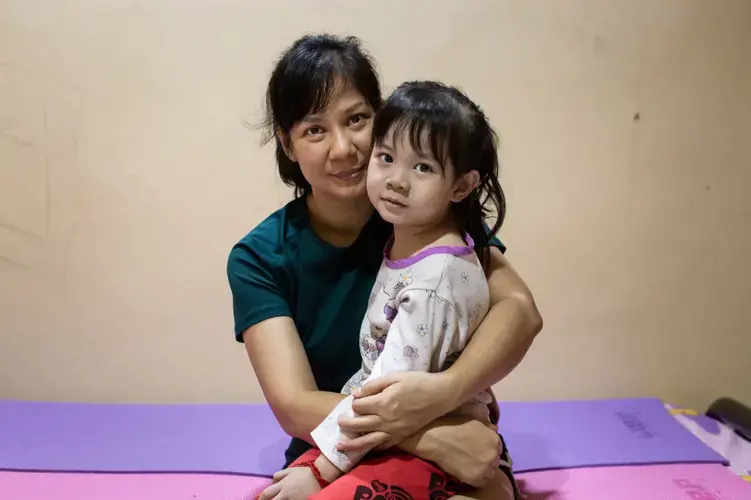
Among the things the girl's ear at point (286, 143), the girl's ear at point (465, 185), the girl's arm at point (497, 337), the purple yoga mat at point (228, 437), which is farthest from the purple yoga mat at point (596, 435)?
the girl's ear at point (286, 143)

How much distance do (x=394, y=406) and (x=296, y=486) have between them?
0.23 metres

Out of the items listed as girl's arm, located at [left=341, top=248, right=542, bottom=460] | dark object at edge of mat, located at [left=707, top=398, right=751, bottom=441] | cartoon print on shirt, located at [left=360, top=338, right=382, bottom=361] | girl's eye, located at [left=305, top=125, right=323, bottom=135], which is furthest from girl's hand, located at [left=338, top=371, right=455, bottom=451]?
dark object at edge of mat, located at [left=707, top=398, right=751, bottom=441]

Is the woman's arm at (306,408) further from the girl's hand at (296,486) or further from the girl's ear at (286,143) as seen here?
the girl's ear at (286,143)

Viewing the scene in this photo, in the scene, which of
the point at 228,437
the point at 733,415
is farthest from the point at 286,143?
the point at 733,415

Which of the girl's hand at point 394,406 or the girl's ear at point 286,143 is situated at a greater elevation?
the girl's ear at point 286,143

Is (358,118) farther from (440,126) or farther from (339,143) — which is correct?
(440,126)

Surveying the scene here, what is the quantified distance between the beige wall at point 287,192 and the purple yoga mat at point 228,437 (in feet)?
0.82

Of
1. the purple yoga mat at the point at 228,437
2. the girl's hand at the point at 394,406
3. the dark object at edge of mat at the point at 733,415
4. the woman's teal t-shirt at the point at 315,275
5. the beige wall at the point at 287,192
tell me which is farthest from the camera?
the beige wall at the point at 287,192

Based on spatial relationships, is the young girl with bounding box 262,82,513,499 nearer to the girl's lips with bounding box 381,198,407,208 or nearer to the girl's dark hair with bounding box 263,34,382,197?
the girl's lips with bounding box 381,198,407,208

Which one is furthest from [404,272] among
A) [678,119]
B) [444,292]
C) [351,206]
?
[678,119]

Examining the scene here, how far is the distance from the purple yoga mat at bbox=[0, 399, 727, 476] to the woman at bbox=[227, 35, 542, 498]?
38 cm

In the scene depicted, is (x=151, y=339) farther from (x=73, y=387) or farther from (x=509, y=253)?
(x=509, y=253)

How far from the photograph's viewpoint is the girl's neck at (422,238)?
3.78ft

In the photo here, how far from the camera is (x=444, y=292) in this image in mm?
1071
